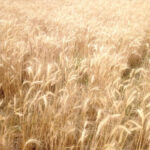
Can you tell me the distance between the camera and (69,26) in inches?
143

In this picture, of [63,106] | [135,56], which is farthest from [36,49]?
[135,56]

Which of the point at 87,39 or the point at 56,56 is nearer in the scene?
the point at 56,56

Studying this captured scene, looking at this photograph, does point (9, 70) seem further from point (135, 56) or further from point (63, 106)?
point (135, 56)

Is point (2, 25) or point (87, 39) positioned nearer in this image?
point (2, 25)

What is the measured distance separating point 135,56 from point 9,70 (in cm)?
199

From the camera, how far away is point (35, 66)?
1.85 m

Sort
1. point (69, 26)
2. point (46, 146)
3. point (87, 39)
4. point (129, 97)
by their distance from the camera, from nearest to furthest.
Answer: point (46, 146)
point (129, 97)
point (87, 39)
point (69, 26)

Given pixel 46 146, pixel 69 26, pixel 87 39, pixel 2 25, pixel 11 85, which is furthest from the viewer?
pixel 69 26

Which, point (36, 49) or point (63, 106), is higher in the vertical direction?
point (36, 49)

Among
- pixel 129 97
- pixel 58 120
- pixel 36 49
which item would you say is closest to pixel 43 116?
pixel 58 120

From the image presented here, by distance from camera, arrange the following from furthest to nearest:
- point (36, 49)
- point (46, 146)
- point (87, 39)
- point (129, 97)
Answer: point (87, 39)
point (36, 49)
point (129, 97)
point (46, 146)

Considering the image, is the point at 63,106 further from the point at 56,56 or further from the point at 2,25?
the point at 2,25

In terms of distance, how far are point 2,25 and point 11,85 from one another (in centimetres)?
156

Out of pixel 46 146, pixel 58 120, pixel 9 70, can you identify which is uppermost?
pixel 9 70
